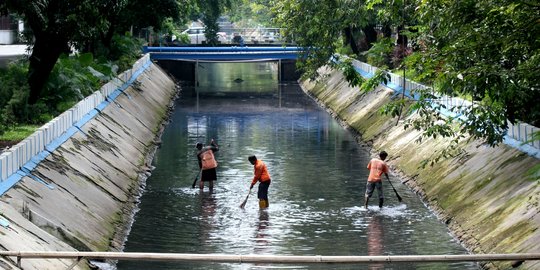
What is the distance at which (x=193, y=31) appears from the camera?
4838 inches

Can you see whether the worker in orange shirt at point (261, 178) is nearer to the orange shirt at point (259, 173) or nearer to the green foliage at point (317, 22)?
the orange shirt at point (259, 173)

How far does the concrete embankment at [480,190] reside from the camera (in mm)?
24297

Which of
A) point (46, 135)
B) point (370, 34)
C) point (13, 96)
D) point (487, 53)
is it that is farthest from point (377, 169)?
point (370, 34)

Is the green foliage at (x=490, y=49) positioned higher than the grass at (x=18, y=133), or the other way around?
the green foliage at (x=490, y=49)

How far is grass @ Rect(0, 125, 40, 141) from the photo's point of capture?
31919mm

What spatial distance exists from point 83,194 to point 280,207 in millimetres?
6478

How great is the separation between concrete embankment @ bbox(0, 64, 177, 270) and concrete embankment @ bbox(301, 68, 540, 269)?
8.40m

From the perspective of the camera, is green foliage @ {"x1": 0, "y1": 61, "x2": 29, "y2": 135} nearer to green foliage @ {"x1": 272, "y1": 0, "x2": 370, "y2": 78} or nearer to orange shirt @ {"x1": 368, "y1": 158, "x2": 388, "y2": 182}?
green foliage @ {"x1": 272, "y1": 0, "x2": 370, "y2": 78}

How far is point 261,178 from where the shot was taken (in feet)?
103

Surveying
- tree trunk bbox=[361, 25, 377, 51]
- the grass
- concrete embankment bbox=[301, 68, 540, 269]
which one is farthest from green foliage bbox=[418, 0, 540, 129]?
tree trunk bbox=[361, 25, 377, 51]

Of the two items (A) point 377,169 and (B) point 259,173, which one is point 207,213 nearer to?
(B) point 259,173

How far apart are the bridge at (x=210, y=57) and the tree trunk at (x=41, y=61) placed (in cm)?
4170

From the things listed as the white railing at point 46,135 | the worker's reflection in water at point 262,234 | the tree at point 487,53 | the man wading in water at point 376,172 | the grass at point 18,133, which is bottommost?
the worker's reflection in water at point 262,234

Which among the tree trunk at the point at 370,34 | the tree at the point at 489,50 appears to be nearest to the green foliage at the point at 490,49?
the tree at the point at 489,50
